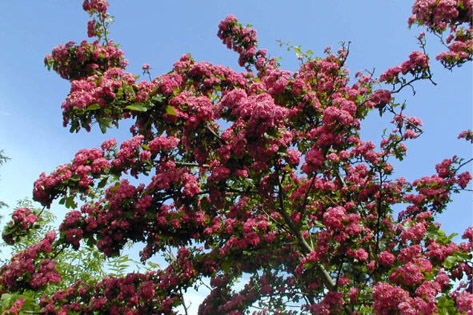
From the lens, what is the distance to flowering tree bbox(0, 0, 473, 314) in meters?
6.51

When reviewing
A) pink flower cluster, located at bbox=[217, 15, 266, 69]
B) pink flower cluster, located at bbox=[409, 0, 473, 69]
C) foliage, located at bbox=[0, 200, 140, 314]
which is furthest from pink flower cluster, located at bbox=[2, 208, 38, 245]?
pink flower cluster, located at bbox=[409, 0, 473, 69]

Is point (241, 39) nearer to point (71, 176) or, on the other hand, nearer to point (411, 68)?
point (411, 68)

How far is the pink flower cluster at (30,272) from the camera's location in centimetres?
757

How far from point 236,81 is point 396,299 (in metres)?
5.70

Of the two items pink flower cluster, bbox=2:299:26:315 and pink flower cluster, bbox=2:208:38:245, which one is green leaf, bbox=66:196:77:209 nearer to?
pink flower cluster, bbox=2:208:38:245

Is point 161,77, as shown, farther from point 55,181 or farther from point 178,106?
point 55,181

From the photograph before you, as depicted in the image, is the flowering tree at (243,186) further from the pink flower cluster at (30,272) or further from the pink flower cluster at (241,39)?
the pink flower cluster at (241,39)

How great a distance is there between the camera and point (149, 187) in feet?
23.9

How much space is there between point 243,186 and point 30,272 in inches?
190

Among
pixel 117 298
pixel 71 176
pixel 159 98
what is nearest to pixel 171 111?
pixel 159 98

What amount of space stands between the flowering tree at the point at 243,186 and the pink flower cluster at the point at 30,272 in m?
0.03

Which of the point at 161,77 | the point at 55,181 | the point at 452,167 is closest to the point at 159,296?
the point at 55,181

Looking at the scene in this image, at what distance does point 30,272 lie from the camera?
25.1 ft

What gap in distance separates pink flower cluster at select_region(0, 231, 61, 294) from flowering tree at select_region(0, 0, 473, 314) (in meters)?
0.03
